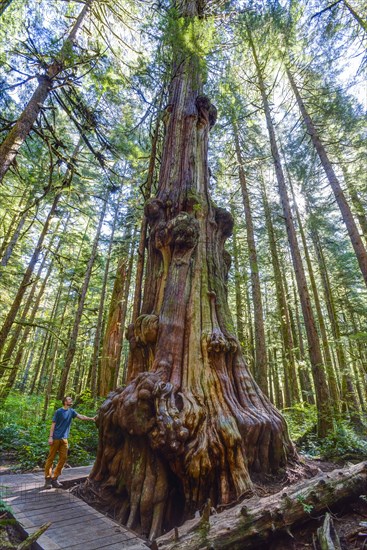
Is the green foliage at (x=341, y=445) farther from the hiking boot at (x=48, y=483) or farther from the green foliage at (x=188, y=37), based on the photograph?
the green foliage at (x=188, y=37)

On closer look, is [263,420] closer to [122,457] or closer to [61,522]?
[122,457]

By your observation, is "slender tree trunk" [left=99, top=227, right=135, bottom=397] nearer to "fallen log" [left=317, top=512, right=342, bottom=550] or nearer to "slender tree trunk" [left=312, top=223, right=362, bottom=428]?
"slender tree trunk" [left=312, top=223, right=362, bottom=428]

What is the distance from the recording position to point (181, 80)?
24.3ft

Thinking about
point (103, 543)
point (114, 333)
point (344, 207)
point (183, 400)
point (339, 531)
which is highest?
point (344, 207)

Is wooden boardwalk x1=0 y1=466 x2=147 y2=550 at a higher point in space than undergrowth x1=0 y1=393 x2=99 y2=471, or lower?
lower

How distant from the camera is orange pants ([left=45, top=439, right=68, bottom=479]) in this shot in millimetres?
4445

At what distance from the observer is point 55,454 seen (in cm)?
468

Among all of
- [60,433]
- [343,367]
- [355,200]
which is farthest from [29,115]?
[343,367]

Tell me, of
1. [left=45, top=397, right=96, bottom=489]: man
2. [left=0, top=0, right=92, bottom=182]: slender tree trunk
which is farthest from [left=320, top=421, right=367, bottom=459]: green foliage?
[left=0, top=0, right=92, bottom=182]: slender tree trunk

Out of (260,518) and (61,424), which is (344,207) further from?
(61,424)

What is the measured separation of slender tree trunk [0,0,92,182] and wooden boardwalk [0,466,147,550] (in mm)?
4775

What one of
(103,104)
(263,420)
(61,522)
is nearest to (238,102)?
(103,104)

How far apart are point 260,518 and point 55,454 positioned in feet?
12.3

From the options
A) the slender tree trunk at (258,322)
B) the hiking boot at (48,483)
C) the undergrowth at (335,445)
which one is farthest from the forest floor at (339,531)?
the slender tree trunk at (258,322)
